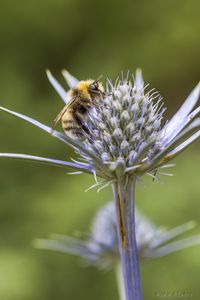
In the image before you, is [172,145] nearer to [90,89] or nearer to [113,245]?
[90,89]

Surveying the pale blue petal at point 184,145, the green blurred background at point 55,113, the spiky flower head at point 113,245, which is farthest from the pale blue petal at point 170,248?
the green blurred background at point 55,113

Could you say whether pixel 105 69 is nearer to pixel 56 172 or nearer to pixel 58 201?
pixel 56 172

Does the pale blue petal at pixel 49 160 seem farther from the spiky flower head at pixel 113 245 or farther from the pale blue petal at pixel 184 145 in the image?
the spiky flower head at pixel 113 245

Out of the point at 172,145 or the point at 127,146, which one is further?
the point at 127,146

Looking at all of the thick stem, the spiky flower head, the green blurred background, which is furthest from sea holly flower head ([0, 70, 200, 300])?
the green blurred background

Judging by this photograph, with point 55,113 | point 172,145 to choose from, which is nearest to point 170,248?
point 172,145
